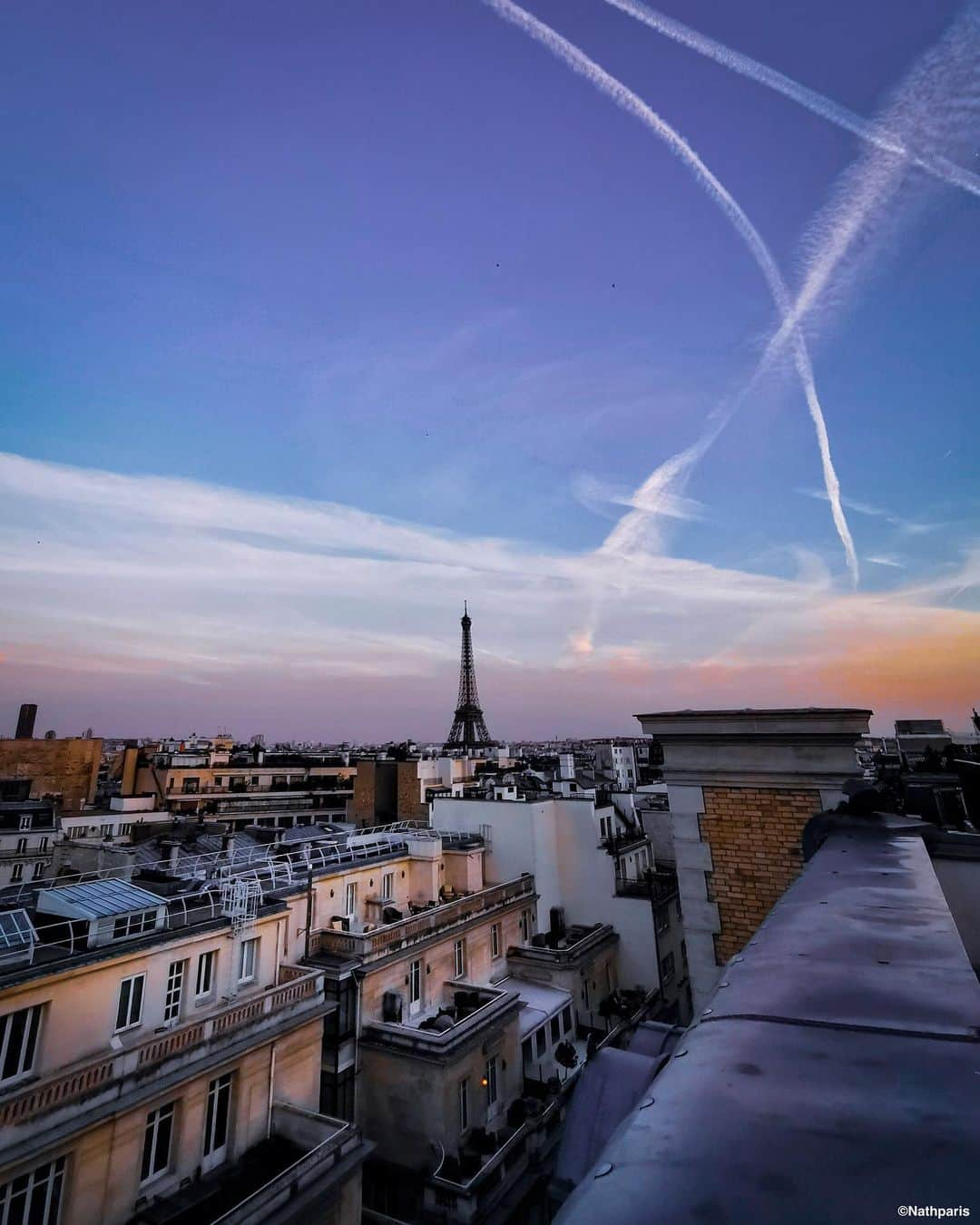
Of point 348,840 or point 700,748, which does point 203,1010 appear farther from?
point 700,748

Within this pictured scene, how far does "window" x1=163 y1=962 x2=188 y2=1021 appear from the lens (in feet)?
50.5

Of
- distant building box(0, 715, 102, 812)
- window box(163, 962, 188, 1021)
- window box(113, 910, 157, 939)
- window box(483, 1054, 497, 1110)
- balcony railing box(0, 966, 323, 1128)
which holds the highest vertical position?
distant building box(0, 715, 102, 812)

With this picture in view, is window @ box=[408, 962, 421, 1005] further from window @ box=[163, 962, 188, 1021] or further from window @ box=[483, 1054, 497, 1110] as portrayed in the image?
window @ box=[163, 962, 188, 1021]

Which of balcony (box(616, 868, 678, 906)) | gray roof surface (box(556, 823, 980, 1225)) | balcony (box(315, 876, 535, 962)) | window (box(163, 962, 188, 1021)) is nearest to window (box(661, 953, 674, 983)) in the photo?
balcony (box(616, 868, 678, 906))

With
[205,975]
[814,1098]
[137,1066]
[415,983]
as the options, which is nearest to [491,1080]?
[415,983]

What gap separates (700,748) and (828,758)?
1643mm

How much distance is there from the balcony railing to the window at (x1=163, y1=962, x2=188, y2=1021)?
148 centimetres

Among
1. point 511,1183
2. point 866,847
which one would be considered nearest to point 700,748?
point 866,847

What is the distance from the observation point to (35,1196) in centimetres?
1132

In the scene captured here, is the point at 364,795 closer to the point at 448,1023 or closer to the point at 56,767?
the point at 56,767

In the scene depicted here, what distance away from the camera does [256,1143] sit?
1499cm

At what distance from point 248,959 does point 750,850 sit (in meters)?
15.5

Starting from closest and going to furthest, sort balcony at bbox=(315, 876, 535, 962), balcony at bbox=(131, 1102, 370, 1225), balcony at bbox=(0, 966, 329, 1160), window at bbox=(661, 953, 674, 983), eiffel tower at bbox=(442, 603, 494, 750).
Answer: balcony at bbox=(0, 966, 329, 1160)
balcony at bbox=(131, 1102, 370, 1225)
balcony at bbox=(315, 876, 535, 962)
window at bbox=(661, 953, 674, 983)
eiffel tower at bbox=(442, 603, 494, 750)

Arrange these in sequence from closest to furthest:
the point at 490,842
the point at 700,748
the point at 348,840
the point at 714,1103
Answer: the point at 714,1103 < the point at 700,748 < the point at 348,840 < the point at 490,842
